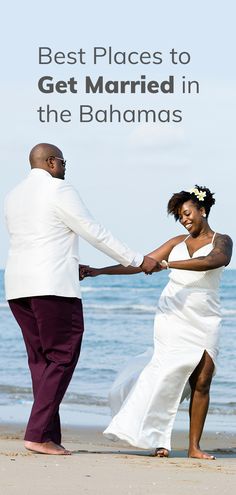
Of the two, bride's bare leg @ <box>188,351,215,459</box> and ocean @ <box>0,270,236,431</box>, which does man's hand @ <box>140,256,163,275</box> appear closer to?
→ bride's bare leg @ <box>188,351,215,459</box>

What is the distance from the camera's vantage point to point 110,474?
5.71 meters

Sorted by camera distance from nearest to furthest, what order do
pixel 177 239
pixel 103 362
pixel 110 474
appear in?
pixel 110 474
pixel 177 239
pixel 103 362

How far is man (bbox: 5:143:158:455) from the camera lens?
21.3 ft

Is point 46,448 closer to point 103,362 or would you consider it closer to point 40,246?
point 40,246

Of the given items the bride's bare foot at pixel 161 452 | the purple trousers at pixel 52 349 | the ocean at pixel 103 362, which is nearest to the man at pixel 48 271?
the purple trousers at pixel 52 349

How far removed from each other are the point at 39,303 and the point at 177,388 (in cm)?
116

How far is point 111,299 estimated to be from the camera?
3922 centimetres

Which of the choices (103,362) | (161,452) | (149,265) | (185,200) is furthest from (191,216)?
(103,362)

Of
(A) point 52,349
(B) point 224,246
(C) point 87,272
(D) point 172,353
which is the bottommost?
(D) point 172,353

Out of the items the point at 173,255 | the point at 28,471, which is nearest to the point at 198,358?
the point at 173,255

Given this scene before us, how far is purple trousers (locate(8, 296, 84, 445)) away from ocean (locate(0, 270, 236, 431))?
365cm

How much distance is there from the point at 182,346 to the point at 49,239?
1.18 m

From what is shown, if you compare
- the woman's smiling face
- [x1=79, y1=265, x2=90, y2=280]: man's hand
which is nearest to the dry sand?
[x1=79, y1=265, x2=90, y2=280]: man's hand

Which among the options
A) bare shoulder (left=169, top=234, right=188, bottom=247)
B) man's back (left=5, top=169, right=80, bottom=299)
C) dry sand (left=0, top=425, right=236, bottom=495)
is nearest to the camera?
dry sand (left=0, top=425, right=236, bottom=495)
